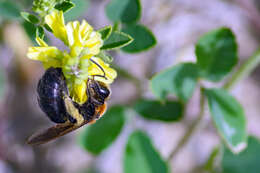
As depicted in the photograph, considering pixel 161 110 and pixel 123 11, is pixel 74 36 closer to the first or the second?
pixel 123 11

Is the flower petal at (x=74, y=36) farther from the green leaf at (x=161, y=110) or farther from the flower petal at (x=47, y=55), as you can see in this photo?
the green leaf at (x=161, y=110)

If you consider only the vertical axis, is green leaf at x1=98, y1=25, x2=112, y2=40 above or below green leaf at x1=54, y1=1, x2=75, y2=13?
below

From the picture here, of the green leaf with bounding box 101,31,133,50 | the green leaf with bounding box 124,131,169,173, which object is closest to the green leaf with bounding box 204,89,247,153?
the green leaf with bounding box 124,131,169,173

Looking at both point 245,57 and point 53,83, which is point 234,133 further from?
point 245,57

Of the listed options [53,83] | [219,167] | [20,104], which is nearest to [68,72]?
[53,83]

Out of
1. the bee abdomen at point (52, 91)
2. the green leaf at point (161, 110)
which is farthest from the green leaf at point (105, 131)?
Result: the bee abdomen at point (52, 91)

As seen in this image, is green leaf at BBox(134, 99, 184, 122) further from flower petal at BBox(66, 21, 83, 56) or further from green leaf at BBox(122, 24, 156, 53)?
flower petal at BBox(66, 21, 83, 56)

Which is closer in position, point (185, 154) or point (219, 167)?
point (219, 167)
